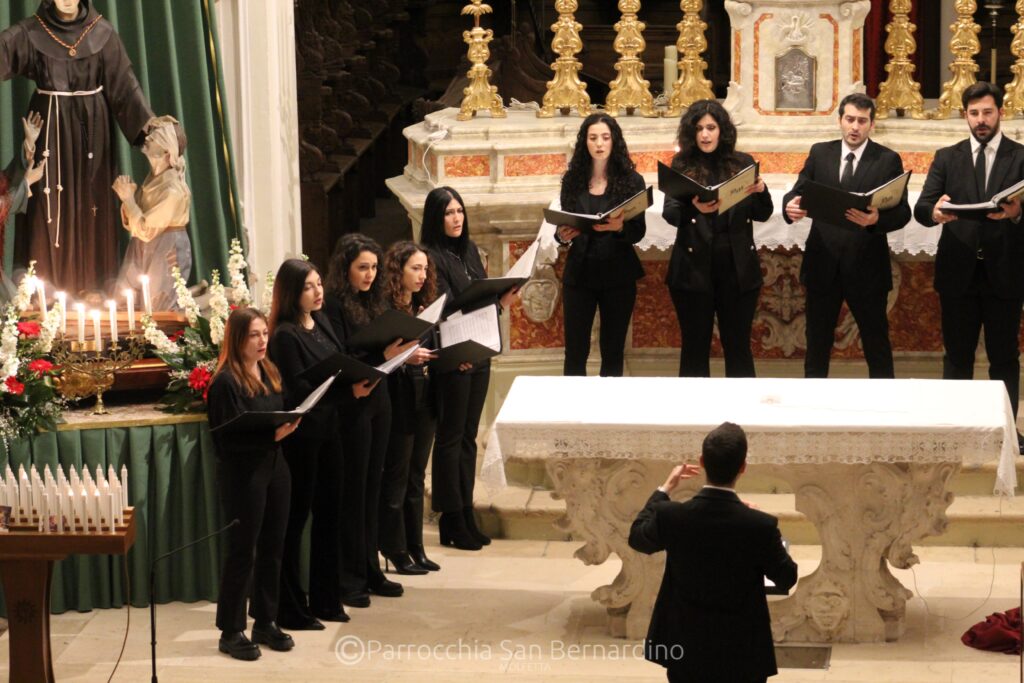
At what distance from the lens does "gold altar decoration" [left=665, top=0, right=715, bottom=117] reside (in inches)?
347

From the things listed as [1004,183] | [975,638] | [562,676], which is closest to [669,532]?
[562,676]

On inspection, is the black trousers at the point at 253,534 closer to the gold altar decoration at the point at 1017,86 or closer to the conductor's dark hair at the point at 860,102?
the conductor's dark hair at the point at 860,102

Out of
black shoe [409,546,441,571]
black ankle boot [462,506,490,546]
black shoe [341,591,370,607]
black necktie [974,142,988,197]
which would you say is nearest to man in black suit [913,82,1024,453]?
black necktie [974,142,988,197]

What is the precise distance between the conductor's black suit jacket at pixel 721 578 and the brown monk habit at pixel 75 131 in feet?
10.9

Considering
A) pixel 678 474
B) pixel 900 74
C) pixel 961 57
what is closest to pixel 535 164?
pixel 900 74

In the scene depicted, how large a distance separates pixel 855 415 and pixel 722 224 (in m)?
1.54

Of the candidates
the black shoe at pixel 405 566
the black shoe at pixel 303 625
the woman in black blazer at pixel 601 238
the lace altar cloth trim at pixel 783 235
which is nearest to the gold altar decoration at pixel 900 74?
Result: the lace altar cloth trim at pixel 783 235

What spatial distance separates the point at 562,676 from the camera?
6410 mm

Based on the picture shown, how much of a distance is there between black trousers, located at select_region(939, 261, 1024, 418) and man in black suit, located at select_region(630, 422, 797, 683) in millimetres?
2969

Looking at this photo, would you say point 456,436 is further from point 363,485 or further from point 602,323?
point 602,323

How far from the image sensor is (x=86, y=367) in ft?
23.1

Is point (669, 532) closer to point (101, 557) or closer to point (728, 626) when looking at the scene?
point (728, 626)

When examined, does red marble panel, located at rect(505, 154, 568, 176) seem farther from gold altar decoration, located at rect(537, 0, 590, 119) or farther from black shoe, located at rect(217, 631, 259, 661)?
black shoe, located at rect(217, 631, 259, 661)

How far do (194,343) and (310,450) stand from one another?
80 cm
